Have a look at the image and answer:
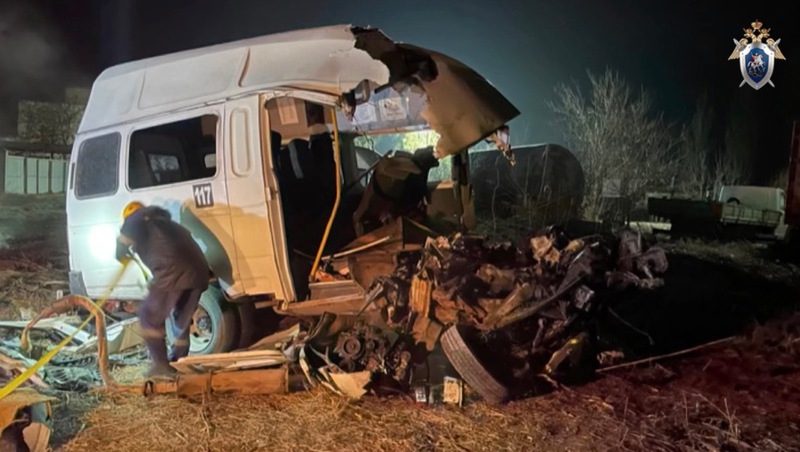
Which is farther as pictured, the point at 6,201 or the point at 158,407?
the point at 6,201

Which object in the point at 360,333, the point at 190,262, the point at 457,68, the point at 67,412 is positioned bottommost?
the point at 67,412

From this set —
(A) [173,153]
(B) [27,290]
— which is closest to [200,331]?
(A) [173,153]

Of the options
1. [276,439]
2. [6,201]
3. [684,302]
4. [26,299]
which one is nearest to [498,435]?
[276,439]

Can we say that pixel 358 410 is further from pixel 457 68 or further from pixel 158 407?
pixel 457 68

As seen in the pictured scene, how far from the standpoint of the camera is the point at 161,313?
527cm

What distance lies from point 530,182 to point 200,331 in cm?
991

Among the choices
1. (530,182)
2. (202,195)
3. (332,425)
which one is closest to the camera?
(332,425)

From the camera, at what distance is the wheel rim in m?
5.77

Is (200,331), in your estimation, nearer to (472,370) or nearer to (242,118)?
(242,118)

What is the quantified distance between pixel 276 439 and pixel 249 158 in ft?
7.84

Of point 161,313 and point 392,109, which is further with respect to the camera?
point 392,109

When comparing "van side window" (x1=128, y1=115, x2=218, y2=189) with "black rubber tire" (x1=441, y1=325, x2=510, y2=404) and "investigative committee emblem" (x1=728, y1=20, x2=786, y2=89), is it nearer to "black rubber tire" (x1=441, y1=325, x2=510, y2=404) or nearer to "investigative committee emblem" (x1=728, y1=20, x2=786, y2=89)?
"black rubber tire" (x1=441, y1=325, x2=510, y2=404)

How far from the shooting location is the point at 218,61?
546cm

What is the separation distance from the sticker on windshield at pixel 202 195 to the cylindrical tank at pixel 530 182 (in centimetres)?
812
